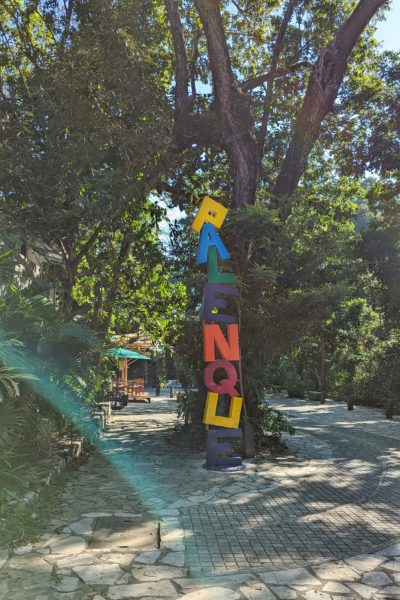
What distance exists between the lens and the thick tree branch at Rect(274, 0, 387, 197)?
10250mm

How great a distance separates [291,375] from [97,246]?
16.6 metres

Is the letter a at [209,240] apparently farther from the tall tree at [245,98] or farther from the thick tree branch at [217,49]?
the thick tree branch at [217,49]

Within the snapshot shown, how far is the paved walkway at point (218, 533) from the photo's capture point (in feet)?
12.5

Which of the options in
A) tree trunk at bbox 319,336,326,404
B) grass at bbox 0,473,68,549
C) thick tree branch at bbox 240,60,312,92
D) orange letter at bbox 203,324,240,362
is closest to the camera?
grass at bbox 0,473,68,549

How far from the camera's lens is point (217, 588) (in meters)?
3.77

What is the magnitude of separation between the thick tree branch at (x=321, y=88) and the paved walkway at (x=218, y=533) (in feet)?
18.5

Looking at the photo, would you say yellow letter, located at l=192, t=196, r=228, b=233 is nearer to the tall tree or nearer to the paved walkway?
the tall tree

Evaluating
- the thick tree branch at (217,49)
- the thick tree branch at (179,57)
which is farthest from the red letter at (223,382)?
the thick tree branch at (179,57)

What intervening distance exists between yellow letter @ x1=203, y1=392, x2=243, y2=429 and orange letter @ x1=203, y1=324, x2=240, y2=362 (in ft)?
2.04

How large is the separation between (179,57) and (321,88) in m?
2.92

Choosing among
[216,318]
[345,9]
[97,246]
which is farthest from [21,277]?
[345,9]

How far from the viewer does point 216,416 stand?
8.18 meters

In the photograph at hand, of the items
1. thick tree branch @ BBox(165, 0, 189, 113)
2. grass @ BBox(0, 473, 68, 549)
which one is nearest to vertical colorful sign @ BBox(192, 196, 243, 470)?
grass @ BBox(0, 473, 68, 549)

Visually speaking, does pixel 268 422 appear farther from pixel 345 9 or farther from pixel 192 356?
pixel 345 9
